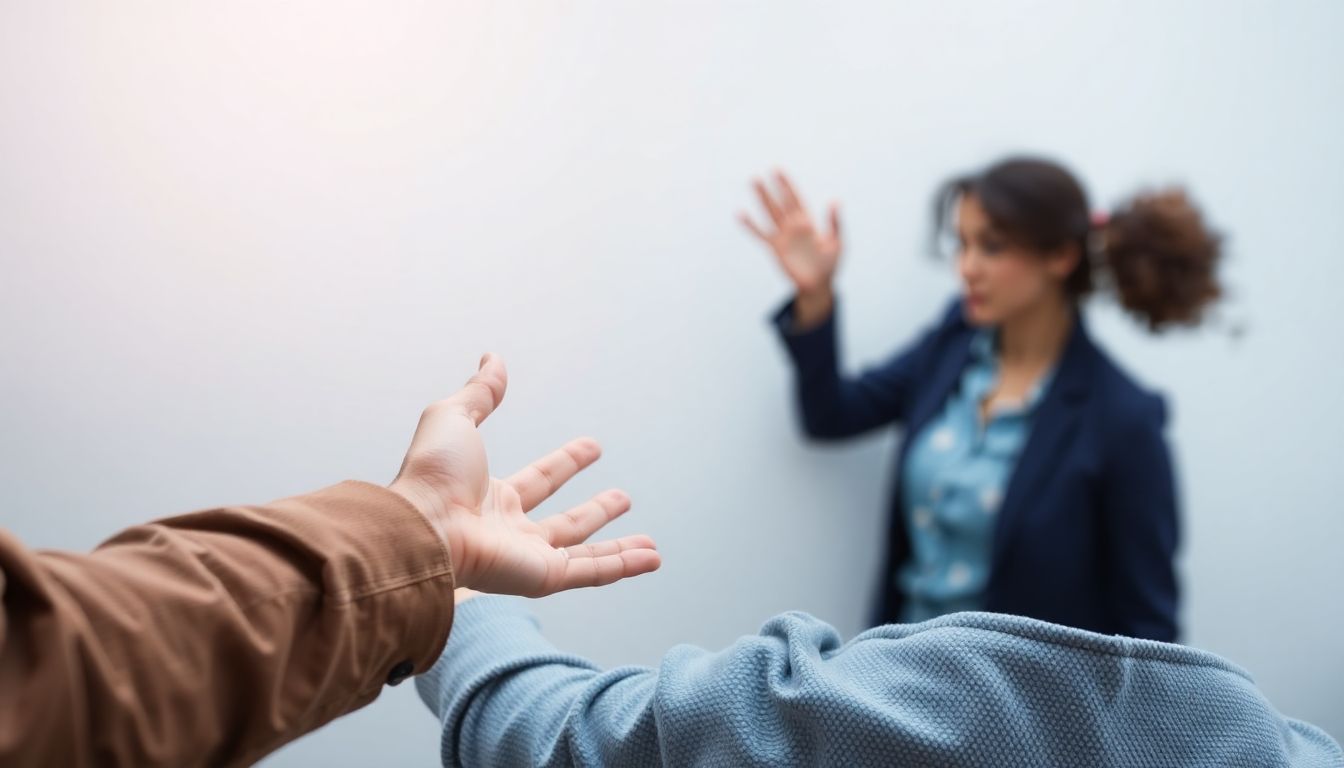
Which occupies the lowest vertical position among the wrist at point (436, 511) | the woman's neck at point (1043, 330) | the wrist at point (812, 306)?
the woman's neck at point (1043, 330)

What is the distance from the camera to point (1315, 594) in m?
→ 2.29

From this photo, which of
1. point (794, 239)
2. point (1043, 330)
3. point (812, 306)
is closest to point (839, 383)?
point (812, 306)

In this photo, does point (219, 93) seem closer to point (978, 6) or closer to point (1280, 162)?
point (978, 6)

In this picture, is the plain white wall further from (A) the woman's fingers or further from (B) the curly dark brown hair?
(A) the woman's fingers

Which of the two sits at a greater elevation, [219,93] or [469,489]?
[219,93]

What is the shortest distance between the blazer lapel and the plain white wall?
286 millimetres

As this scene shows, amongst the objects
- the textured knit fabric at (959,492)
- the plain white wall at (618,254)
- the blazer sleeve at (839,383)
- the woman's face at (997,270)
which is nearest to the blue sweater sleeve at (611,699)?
the plain white wall at (618,254)

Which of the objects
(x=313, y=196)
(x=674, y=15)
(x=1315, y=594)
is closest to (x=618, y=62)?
(x=674, y=15)

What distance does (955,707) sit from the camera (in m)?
0.67

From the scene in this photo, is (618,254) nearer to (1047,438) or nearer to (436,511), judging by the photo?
(1047,438)

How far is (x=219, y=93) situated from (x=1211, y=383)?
1.79 metres

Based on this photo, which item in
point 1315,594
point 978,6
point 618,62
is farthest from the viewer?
point 1315,594

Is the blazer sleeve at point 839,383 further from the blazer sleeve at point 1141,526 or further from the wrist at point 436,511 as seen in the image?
the wrist at point 436,511

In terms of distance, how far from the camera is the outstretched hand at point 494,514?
742 millimetres
